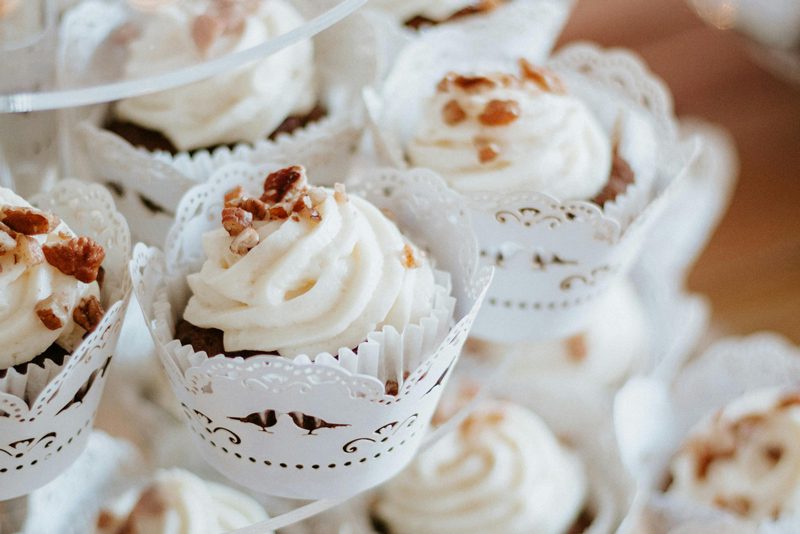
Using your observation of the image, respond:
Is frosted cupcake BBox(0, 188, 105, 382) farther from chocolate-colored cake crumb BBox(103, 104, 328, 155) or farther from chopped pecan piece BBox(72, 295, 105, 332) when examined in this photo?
chocolate-colored cake crumb BBox(103, 104, 328, 155)

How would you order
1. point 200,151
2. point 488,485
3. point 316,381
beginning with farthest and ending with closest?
point 488,485
point 200,151
point 316,381

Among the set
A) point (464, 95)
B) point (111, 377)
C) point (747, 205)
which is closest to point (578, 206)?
point (464, 95)

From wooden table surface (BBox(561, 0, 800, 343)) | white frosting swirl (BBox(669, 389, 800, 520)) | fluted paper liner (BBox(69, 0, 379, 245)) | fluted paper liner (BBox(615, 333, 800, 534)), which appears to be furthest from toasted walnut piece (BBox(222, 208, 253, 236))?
wooden table surface (BBox(561, 0, 800, 343))

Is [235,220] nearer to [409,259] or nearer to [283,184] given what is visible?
[283,184]

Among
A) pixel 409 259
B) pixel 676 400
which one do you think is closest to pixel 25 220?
pixel 409 259

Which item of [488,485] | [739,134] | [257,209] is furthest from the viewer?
[739,134]

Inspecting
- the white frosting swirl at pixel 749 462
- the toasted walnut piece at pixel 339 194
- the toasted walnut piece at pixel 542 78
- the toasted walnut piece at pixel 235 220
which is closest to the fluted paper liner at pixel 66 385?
the toasted walnut piece at pixel 235 220

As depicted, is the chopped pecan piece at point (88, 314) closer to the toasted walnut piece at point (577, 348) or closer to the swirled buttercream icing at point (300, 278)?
the swirled buttercream icing at point (300, 278)

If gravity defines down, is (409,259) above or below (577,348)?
above
